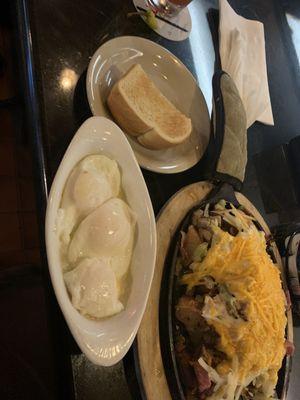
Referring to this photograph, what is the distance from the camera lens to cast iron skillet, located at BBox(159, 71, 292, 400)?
91 centimetres

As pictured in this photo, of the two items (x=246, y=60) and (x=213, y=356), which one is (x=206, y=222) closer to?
(x=213, y=356)

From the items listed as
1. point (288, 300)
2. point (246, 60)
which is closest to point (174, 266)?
point (288, 300)

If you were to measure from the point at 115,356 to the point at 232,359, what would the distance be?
42 cm

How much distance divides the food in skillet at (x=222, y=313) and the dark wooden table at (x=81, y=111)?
17 cm

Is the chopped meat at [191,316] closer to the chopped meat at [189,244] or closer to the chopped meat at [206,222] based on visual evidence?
the chopped meat at [189,244]

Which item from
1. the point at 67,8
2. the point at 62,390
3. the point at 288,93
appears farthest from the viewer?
the point at 288,93

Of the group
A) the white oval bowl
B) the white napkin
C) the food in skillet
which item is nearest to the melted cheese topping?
the food in skillet

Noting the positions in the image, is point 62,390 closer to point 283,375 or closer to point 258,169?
point 283,375

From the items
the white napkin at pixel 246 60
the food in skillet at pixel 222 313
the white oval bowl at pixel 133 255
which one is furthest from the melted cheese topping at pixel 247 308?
the white napkin at pixel 246 60

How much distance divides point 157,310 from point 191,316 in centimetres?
9

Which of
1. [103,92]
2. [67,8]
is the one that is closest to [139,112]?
[103,92]

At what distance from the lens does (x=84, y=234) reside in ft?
2.45

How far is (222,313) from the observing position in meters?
0.99

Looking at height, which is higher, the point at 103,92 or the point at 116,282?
the point at 103,92
